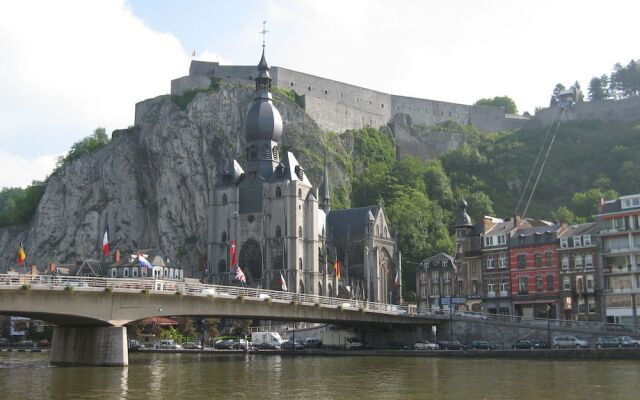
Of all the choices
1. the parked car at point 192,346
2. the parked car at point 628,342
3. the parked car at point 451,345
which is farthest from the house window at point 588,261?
the parked car at point 192,346

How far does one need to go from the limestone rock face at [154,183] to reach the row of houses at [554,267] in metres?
40.7

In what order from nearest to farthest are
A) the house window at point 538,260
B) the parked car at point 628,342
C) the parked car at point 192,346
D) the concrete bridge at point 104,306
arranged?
the concrete bridge at point 104,306
the parked car at point 628,342
the house window at point 538,260
the parked car at point 192,346

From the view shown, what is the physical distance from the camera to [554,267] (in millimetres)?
67500

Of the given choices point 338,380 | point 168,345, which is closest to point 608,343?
point 338,380

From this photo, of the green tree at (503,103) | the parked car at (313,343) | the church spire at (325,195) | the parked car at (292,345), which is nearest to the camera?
the parked car at (292,345)

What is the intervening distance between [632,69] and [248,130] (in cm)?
9669

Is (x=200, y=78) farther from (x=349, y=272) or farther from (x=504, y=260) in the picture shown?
(x=504, y=260)

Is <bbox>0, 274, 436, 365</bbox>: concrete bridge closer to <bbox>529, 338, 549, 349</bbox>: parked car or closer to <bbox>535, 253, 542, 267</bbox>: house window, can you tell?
<bbox>529, 338, 549, 349</bbox>: parked car

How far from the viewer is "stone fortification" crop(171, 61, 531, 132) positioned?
12106 cm

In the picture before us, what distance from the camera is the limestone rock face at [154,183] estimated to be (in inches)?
4245

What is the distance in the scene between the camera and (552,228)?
228 ft

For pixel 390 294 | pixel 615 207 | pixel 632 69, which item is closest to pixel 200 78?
pixel 390 294

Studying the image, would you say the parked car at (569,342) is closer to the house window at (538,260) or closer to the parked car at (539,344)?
the parked car at (539,344)

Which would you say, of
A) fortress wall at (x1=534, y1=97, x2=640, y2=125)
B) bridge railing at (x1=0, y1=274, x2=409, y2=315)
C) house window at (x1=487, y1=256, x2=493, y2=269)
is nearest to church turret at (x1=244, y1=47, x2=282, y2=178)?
house window at (x1=487, y1=256, x2=493, y2=269)
